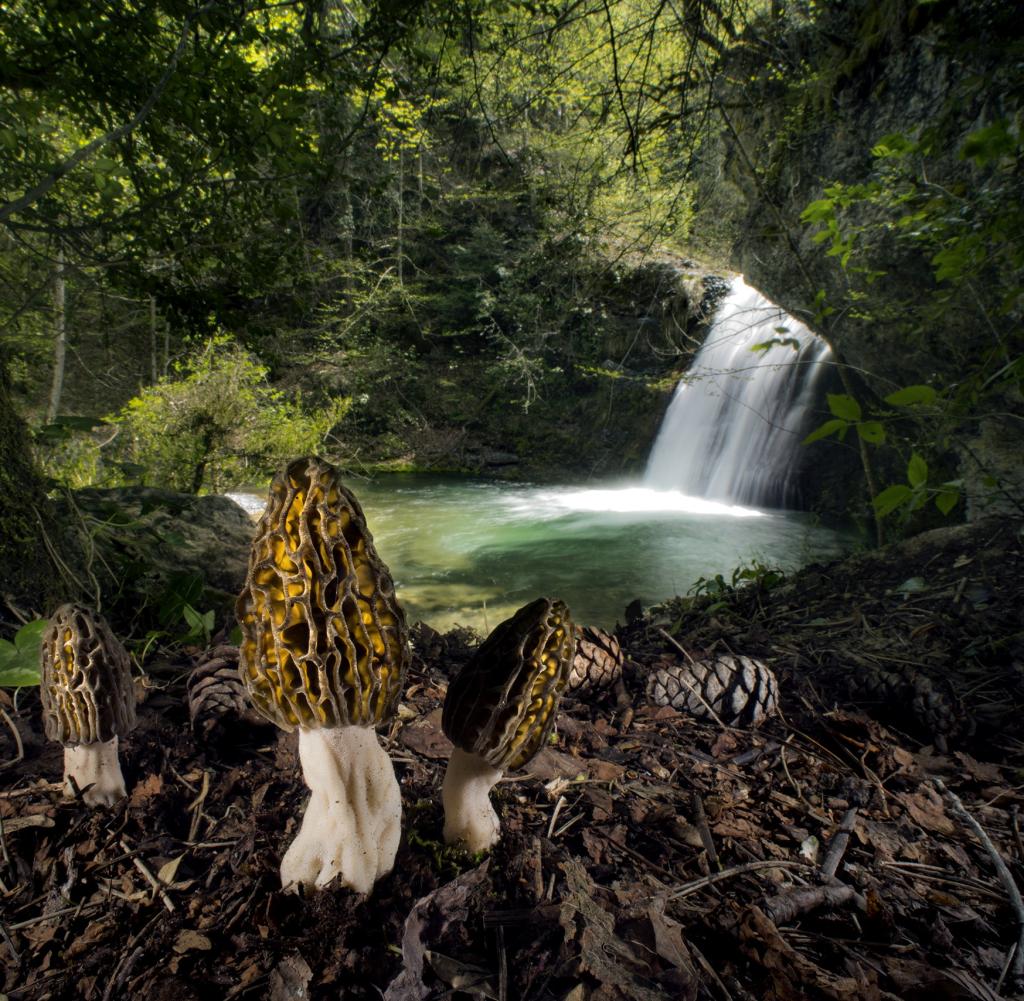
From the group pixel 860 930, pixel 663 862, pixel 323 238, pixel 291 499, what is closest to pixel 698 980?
pixel 663 862

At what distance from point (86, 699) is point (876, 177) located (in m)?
6.83

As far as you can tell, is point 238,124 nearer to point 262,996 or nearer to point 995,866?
point 262,996

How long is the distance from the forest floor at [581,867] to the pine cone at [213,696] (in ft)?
0.05

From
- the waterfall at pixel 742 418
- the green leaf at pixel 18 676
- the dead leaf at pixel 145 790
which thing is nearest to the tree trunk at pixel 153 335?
the green leaf at pixel 18 676

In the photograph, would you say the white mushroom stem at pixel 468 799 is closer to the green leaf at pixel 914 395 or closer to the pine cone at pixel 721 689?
the pine cone at pixel 721 689

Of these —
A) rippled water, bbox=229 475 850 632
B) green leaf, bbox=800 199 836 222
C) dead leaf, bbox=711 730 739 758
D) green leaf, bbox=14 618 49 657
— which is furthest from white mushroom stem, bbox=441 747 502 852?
rippled water, bbox=229 475 850 632

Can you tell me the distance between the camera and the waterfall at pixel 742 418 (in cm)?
1044

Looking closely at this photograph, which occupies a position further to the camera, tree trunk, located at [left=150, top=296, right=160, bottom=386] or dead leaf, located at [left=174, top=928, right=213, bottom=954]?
tree trunk, located at [left=150, top=296, right=160, bottom=386]

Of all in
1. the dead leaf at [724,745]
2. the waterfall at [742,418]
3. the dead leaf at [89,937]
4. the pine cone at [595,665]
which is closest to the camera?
the dead leaf at [89,937]

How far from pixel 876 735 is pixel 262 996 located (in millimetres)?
2146

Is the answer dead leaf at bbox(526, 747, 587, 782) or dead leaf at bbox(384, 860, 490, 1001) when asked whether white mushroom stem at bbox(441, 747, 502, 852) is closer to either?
dead leaf at bbox(384, 860, 490, 1001)

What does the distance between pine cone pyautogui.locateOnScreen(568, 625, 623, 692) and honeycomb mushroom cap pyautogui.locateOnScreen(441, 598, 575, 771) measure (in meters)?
0.97

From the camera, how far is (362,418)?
57.7 feet

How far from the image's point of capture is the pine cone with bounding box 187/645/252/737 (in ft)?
6.09
